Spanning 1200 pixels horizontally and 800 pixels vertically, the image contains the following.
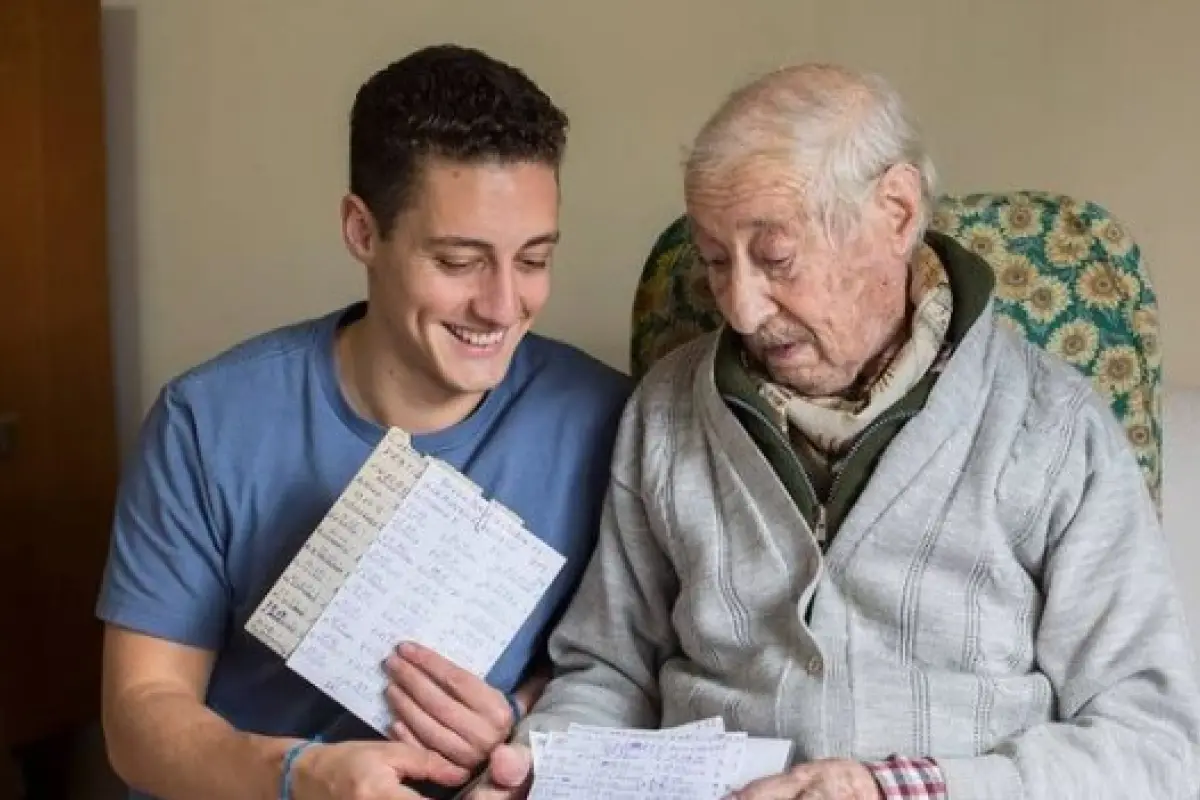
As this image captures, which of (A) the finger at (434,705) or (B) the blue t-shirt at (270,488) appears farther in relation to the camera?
(B) the blue t-shirt at (270,488)

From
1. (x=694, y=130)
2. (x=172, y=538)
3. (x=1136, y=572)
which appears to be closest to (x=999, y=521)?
(x=1136, y=572)

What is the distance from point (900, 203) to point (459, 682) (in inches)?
24.0

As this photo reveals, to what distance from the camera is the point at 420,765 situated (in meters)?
1.43

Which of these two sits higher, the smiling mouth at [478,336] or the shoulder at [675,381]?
the smiling mouth at [478,336]

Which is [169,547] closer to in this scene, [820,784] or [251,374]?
[251,374]

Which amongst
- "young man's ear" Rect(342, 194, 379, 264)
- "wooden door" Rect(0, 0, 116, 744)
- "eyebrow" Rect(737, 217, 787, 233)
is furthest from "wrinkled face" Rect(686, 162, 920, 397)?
"wooden door" Rect(0, 0, 116, 744)

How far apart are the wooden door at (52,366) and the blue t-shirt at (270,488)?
652mm

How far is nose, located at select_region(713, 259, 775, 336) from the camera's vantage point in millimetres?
1396

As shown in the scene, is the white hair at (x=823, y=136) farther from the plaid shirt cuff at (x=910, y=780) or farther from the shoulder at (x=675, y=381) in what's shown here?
the plaid shirt cuff at (x=910, y=780)

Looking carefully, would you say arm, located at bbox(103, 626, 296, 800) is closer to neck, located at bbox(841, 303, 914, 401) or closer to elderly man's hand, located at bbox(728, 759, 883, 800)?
elderly man's hand, located at bbox(728, 759, 883, 800)

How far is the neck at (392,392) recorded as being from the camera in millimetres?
1597

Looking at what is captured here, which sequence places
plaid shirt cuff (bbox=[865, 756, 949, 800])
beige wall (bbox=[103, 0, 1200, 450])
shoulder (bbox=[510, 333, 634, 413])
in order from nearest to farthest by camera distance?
plaid shirt cuff (bbox=[865, 756, 949, 800]), shoulder (bbox=[510, 333, 634, 413]), beige wall (bbox=[103, 0, 1200, 450])

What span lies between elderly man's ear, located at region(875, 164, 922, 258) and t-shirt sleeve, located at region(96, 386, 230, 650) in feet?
2.37

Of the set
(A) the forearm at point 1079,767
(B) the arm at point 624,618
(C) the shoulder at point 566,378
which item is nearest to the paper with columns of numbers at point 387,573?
(B) the arm at point 624,618
